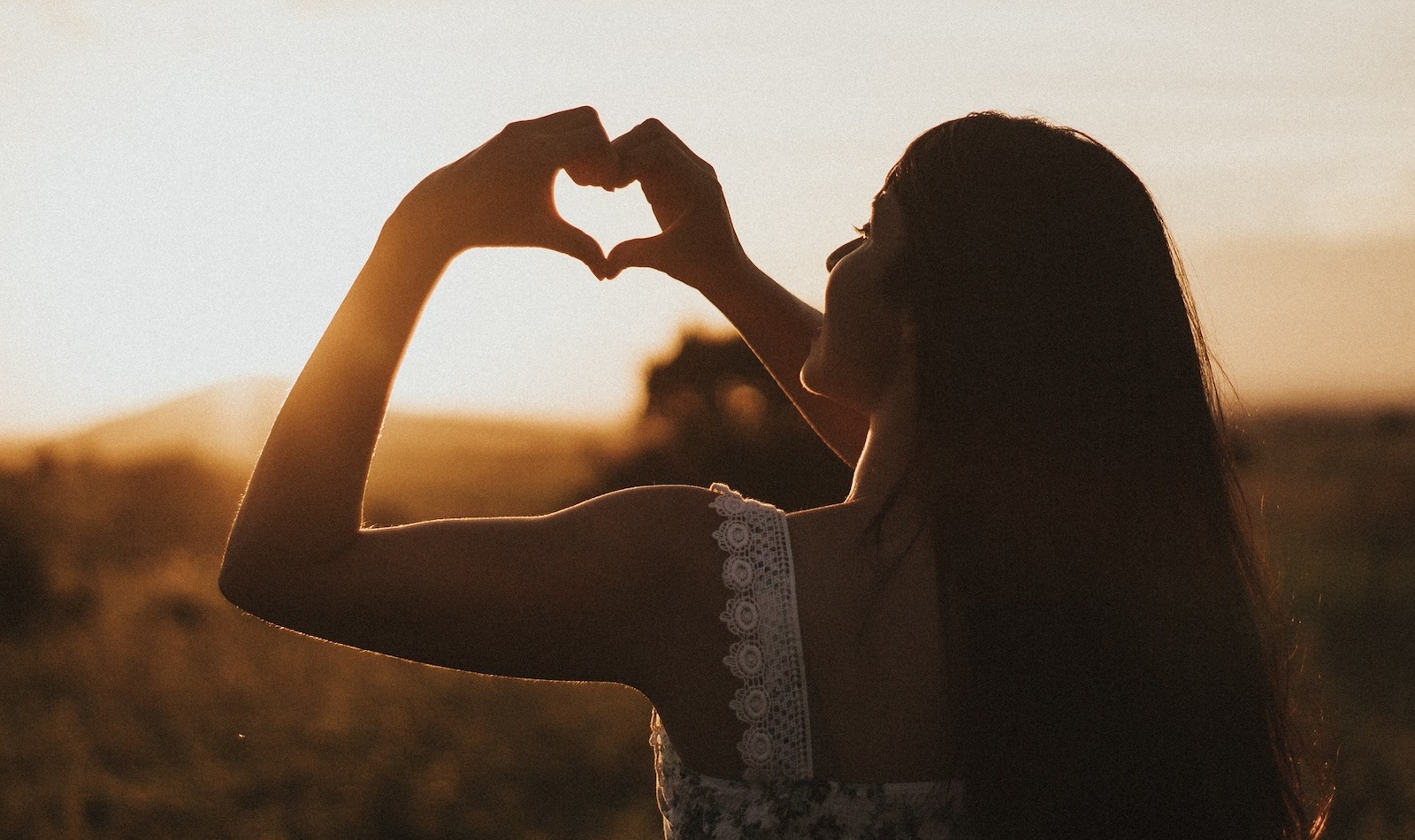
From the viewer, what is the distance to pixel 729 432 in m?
17.5

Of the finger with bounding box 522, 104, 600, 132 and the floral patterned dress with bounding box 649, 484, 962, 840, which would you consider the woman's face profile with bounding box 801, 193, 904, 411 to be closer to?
the floral patterned dress with bounding box 649, 484, 962, 840

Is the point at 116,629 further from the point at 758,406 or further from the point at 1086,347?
the point at 1086,347

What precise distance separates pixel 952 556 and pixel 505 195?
818mm

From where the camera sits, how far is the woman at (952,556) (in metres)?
1.53

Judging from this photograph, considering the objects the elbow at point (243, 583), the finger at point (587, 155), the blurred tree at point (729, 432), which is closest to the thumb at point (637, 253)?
the finger at point (587, 155)

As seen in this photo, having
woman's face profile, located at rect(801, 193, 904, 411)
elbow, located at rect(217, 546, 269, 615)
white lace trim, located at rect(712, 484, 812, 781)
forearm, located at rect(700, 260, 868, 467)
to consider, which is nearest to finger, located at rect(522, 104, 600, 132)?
woman's face profile, located at rect(801, 193, 904, 411)

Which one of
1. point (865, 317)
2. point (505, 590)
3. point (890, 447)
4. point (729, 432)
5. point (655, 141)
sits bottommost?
point (729, 432)

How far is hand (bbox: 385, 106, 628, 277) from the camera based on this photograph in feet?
4.87

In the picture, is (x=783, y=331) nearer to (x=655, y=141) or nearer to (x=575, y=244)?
(x=655, y=141)

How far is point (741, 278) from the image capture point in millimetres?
2428

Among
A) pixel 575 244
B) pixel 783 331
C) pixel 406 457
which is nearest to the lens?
pixel 575 244

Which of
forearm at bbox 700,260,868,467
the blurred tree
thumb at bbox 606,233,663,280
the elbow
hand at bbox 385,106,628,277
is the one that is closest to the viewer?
the elbow

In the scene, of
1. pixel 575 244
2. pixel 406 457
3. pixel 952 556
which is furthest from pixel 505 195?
pixel 406 457

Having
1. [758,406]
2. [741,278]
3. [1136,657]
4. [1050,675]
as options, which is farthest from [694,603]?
[758,406]
